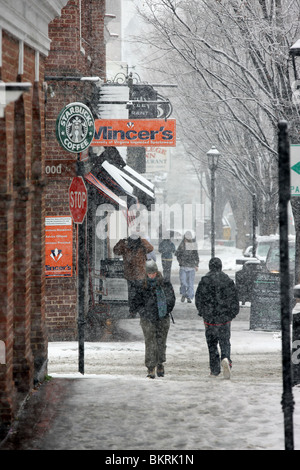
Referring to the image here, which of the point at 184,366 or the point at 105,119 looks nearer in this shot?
the point at 184,366

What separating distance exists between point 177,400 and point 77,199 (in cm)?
347

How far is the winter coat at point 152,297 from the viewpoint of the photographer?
1068cm

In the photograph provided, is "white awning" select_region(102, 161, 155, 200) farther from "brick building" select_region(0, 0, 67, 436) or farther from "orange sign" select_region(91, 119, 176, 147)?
"brick building" select_region(0, 0, 67, 436)

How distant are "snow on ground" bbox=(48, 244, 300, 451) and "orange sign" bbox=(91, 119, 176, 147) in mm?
4236

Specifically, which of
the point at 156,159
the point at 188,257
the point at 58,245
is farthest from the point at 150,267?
the point at 156,159

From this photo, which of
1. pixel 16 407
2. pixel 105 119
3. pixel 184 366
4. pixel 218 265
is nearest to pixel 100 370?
pixel 184 366

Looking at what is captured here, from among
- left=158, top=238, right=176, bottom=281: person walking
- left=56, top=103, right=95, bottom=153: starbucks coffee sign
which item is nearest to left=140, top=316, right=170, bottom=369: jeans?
left=56, top=103, right=95, bottom=153: starbucks coffee sign

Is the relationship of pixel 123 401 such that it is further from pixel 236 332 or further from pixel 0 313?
pixel 236 332

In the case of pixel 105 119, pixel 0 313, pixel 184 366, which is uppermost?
pixel 105 119

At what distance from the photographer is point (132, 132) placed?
15820mm

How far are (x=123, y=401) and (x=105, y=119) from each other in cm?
842

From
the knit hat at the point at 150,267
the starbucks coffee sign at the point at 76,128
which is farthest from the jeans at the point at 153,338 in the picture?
the starbucks coffee sign at the point at 76,128

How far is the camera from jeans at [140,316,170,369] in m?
10.9

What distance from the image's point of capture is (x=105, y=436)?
23.5 ft
